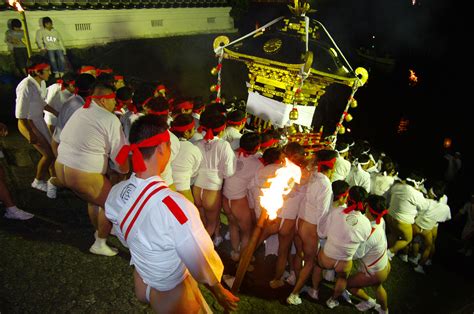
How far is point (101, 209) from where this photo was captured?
4.53 metres

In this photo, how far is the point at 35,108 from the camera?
568cm

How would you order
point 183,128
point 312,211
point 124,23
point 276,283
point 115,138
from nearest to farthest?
point 115,138, point 312,211, point 183,128, point 276,283, point 124,23

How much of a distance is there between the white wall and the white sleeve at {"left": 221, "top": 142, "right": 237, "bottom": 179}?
9.45 metres

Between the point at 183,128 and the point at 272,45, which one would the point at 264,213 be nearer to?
the point at 183,128

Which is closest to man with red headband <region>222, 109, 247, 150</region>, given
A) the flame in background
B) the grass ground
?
the flame in background

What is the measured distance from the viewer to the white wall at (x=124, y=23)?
1166 centimetres

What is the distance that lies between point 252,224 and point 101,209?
221 centimetres

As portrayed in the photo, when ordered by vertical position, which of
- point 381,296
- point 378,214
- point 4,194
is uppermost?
point 378,214

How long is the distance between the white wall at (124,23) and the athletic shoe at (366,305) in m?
11.7

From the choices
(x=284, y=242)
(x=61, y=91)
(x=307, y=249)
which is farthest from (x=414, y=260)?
(x=61, y=91)

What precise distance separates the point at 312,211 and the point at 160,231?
2530 millimetres

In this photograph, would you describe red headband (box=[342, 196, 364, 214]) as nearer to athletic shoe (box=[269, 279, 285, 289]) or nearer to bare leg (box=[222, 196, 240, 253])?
athletic shoe (box=[269, 279, 285, 289])

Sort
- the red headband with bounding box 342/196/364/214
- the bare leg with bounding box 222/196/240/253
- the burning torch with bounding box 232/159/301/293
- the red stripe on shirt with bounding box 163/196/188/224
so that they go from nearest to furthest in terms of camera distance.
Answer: the red stripe on shirt with bounding box 163/196/188/224, the burning torch with bounding box 232/159/301/293, the red headband with bounding box 342/196/364/214, the bare leg with bounding box 222/196/240/253

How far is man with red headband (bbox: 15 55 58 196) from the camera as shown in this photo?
5.55m
